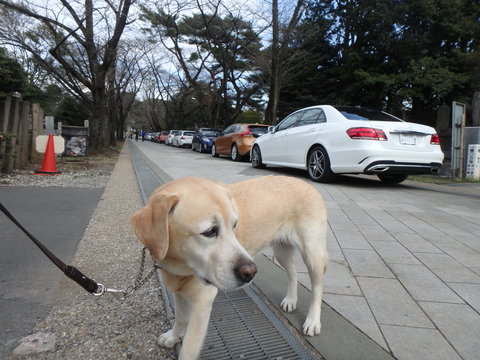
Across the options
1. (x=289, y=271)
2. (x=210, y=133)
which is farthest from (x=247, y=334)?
(x=210, y=133)

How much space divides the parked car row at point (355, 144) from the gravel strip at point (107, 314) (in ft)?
15.8

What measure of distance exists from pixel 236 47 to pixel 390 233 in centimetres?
2677

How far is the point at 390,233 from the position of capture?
12.9ft

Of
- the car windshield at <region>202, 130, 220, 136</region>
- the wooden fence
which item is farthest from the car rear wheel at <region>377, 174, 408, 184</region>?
the car windshield at <region>202, 130, 220, 136</region>

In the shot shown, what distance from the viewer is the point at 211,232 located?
163cm

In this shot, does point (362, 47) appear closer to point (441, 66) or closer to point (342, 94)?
point (342, 94)

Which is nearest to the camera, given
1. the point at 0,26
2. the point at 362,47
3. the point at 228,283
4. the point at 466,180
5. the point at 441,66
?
the point at 228,283

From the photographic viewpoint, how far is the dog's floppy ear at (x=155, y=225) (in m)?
1.55

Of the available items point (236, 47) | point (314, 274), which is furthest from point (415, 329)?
point (236, 47)

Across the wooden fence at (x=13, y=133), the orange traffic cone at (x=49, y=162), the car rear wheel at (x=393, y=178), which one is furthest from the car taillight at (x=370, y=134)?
the wooden fence at (x=13, y=133)

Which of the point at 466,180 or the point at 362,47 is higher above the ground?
the point at 362,47

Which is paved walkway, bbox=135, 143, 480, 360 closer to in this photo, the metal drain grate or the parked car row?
the metal drain grate

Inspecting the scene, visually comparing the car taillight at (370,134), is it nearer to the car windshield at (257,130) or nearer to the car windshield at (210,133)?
the car windshield at (257,130)

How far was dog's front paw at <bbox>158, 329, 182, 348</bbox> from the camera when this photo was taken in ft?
5.99
